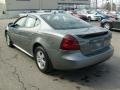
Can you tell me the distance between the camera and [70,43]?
4.55 meters

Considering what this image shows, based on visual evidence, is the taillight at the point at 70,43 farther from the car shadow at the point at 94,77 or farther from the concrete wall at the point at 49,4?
the concrete wall at the point at 49,4

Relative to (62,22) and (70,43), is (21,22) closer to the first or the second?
(62,22)

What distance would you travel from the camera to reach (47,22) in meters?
5.43

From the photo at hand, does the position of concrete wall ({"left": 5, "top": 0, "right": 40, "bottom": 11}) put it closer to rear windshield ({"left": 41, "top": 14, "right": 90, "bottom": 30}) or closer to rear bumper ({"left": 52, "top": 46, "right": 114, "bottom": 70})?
rear windshield ({"left": 41, "top": 14, "right": 90, "bottom": 30})

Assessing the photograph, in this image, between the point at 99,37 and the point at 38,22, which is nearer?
the point at 99,37

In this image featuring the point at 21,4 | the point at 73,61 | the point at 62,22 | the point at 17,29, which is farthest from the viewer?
the point at 21,4

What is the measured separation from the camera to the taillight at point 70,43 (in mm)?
4547

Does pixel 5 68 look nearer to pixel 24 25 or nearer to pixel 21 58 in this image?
pixel 21 58

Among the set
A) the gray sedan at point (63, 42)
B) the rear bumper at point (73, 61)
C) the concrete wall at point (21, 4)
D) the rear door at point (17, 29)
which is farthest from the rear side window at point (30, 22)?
the concrete wall at point (21, 4)

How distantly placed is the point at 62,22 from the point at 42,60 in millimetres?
1151

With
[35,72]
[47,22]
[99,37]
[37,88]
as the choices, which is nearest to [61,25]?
[47,22]

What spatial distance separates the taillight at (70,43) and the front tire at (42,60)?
682mm

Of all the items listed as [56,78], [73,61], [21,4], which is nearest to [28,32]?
[56,78]

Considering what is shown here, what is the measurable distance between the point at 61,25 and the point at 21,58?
Answer: 2023 mm
